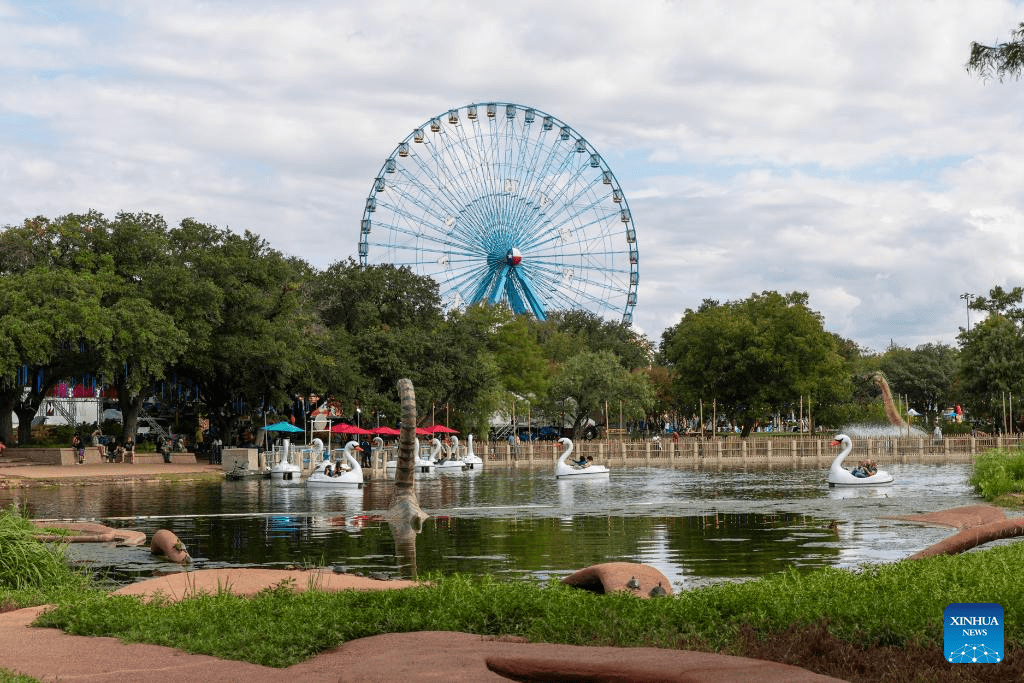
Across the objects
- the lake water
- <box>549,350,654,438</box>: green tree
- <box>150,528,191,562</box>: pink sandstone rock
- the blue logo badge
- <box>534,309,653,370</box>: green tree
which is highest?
<box>534,309,653,370</box>: green tree

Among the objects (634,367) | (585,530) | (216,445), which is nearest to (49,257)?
(216,445)

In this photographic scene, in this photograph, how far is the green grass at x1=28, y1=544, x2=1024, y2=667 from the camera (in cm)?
890

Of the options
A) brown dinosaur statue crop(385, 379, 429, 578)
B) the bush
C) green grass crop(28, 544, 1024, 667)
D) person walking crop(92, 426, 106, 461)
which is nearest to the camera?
green grass crop(28, 544, 1024, 667)

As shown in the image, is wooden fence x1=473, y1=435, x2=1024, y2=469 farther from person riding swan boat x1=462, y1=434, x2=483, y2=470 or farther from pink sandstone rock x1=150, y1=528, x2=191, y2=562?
pink sandstone rock x1=150, y1=528, x2=191, y2=562

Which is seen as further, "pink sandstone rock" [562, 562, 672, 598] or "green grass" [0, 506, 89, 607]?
"green grass" [0, 506, 89, 607]

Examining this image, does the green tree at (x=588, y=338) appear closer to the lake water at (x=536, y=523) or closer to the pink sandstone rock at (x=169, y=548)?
the lake water at (x=536, y=523)

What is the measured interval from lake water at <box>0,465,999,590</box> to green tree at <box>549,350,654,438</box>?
1604 inches

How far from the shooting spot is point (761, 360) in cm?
7644

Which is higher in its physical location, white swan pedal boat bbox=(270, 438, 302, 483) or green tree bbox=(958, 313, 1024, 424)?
green tree bbox=(958, 313, 1024, 424)

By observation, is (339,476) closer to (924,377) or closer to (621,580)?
(621,580)

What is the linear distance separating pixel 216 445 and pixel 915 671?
1806 inches

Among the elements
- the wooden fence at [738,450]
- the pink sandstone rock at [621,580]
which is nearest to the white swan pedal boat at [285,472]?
the wooden fence at [738,450]

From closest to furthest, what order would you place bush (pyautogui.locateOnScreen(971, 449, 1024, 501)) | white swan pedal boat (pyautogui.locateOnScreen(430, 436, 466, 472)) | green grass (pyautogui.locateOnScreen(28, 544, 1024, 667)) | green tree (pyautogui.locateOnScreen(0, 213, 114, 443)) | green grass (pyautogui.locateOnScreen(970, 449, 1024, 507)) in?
green grass (pyautogui.locateOnScreen(28, 544, 1024, 667)) < green grass (pyautogui.locateOnScreen(970, 449, 1024, 507)) < bush (pyautogui.locateOnScreen(971, 449, 1024, 501)) < green tree (pyautogui.locateOnScreen(0, 213, 114, 443)) < white swan pedal boat (pyautogui.locateOnScreen(430, 436, 466, 472))

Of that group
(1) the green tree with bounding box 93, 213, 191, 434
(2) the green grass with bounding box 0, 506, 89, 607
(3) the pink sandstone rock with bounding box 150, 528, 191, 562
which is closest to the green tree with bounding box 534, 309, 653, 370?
(1) the green tree with bounding box 93, 213, 191, 434
